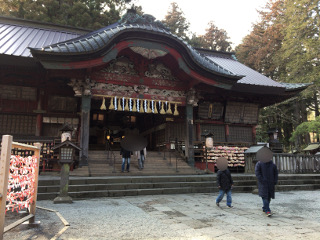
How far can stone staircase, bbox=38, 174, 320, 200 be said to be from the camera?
7633 mm

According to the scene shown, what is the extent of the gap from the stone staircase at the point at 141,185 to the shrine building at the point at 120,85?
279 cm

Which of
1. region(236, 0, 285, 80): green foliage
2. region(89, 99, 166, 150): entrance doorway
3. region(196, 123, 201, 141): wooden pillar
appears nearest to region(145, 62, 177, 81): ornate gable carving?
region(196, 123, 201, 141): wooden pillar

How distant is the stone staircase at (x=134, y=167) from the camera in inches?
407

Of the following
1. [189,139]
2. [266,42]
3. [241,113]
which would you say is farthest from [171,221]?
[266,42]

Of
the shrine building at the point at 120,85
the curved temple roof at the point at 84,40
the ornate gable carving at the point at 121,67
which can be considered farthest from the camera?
the ornate gable carving at the point at 121,67

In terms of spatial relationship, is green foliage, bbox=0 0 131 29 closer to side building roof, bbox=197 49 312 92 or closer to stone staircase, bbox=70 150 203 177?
side building roof, bbox=197 49 312 92

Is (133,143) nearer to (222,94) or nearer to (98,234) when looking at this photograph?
(98,234)

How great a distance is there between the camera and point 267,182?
5.64 m

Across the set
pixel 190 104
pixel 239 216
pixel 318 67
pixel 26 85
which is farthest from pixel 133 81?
pixel 318 67

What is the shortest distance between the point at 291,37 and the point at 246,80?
330 inches

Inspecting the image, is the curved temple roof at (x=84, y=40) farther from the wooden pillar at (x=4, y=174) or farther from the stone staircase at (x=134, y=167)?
the wooden pillar at (x=4, y=174)

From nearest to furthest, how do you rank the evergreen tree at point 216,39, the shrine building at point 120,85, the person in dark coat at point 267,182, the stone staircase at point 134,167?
the person in dark coat at point 267,182 → the stone staircase at point 134,167 → the shrine building at point 120,85 → the evergreen tree at point 216,39

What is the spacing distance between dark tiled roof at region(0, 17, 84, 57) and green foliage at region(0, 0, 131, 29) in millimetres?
5989

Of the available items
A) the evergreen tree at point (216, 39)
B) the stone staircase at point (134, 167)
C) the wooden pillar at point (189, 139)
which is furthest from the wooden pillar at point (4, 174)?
the evergreen tree at point (216, 39)
